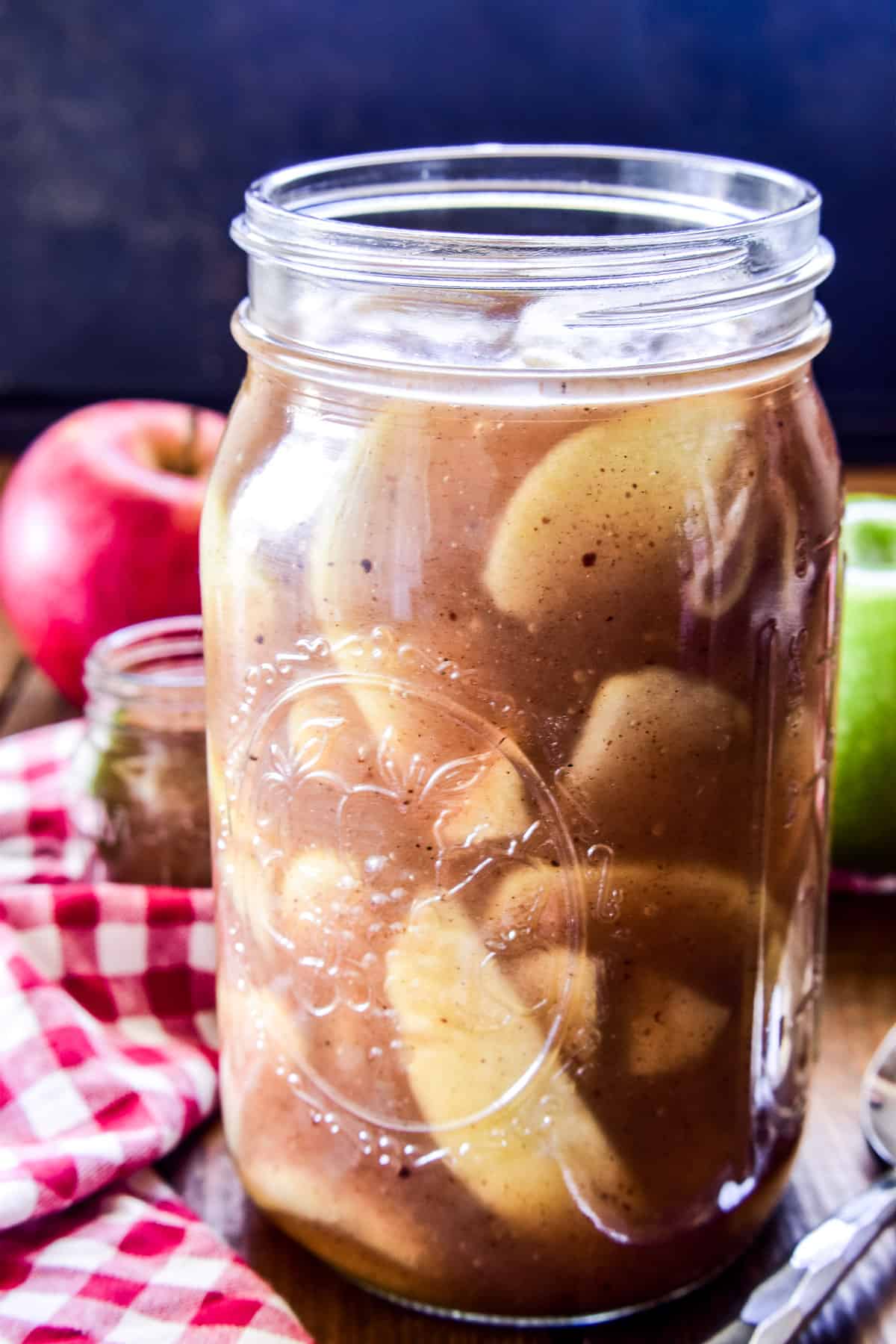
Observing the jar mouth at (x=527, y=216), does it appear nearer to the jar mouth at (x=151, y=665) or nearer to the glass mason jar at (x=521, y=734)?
the glass mason jar at (x=521, y=734)

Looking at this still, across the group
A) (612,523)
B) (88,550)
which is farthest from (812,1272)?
(88,550)

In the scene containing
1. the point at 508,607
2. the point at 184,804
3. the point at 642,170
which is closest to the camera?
the point at 508,607

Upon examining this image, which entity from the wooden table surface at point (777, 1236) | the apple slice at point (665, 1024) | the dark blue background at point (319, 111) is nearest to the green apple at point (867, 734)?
the wooden table surface at point (777, 1236)

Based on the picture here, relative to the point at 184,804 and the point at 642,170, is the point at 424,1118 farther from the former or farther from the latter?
the point at 642,170

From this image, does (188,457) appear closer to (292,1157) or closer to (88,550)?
(88,550)

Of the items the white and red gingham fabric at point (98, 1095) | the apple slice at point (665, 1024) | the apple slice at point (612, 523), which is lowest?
the white and red gingham fabric at point (98, 1095)

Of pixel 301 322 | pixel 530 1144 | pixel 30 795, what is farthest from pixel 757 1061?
pixel 30 795
